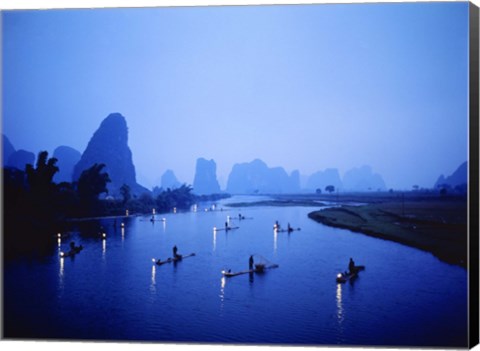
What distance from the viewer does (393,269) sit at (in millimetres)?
6844

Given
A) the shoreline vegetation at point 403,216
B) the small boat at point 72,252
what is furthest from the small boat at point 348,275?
the small boat at point 72,252

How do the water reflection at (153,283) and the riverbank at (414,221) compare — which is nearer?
the riverbank at (414,221)

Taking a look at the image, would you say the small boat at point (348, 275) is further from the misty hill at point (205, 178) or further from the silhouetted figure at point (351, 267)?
the misty hill at point (205, 178)

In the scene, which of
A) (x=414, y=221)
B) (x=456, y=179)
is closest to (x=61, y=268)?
(x=414, y=221)

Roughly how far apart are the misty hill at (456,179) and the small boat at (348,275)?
5.07ft

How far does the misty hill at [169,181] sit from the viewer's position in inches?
324

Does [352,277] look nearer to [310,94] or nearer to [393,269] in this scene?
[393,269]

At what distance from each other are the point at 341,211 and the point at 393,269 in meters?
1.49

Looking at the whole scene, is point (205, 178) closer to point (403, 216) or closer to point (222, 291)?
point (222, 291)

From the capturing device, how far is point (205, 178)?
792 cm

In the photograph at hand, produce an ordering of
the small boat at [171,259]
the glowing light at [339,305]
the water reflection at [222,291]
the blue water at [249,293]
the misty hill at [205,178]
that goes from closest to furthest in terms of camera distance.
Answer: the blue water at [249,293], the glowing light at [339,305], the water reflection at [222,291], the misty hill at [205,178], the small boat at [171,259]

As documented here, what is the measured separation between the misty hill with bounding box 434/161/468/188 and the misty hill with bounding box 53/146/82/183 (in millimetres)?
5169

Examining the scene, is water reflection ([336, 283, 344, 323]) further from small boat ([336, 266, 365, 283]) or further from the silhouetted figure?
the silhouetted figure

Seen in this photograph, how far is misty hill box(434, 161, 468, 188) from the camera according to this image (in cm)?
560
